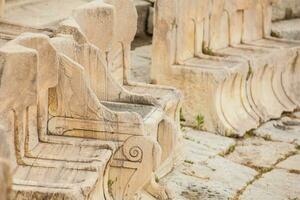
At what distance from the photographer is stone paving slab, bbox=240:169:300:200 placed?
26.2ft

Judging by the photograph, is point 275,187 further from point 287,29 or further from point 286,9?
point 286,9

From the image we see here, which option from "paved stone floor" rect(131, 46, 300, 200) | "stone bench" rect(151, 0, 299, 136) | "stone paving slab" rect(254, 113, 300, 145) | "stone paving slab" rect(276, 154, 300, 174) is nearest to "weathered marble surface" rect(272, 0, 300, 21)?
"stone bench" rect(151, 0, 299, 136)

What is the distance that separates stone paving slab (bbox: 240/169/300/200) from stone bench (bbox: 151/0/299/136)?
1077mm

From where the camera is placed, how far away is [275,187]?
824 centimetres

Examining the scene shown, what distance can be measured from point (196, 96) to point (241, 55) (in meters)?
1.17

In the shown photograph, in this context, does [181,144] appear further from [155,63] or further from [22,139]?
[22,139]

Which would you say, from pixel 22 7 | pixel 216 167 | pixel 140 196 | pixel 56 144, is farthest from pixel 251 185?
pixel 22 7

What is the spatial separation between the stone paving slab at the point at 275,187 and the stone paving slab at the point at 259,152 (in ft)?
0.90

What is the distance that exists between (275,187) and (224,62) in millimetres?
2142

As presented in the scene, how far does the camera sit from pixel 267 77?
35.5ft

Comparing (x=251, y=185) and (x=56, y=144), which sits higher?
(x=56, y=144)

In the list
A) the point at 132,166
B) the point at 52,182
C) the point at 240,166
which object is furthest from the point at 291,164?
the point at 52,182

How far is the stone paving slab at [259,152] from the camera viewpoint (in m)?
8.92

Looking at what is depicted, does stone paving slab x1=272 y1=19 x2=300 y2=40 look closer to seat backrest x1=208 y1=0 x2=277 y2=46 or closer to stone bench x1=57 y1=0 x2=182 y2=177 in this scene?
seat backrest x1=208 y1=0 x2=277 y2=46
